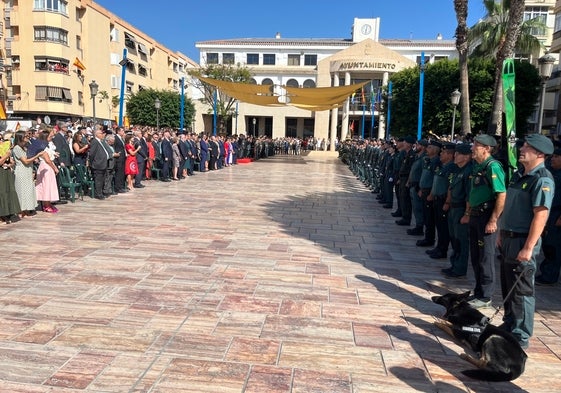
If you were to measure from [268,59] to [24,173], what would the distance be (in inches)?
2318

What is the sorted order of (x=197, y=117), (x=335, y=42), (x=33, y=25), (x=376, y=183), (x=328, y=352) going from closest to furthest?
1. (x=328, y=352)
2. (x=376, y=183)
3. (x=33, y=25)
4. (x=197, y=117)
5. (x=335, y=42)

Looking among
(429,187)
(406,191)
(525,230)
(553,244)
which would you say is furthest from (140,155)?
(525,230)

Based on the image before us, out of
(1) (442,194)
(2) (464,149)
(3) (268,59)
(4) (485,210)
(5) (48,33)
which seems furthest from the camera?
(3) (268,59)

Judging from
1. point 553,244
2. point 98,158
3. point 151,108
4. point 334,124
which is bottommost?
point 553,244

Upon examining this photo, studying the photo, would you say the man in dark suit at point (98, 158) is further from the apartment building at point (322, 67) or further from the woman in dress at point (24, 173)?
the apartment building at point (322, 67)

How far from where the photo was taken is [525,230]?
343 centimetres

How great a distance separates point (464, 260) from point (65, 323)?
4.41 m

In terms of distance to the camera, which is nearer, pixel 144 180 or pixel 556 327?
pixel 556 327

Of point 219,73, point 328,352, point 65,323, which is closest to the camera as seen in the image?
point 328,352

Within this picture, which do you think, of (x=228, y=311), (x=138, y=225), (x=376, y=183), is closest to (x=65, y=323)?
(x=228, y=311)

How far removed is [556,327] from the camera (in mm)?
4023

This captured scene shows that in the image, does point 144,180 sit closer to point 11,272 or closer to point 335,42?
point 11,272

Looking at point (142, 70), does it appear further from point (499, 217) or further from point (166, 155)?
point (499, 217)

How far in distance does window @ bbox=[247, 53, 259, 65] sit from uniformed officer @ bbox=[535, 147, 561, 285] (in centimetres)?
6112
